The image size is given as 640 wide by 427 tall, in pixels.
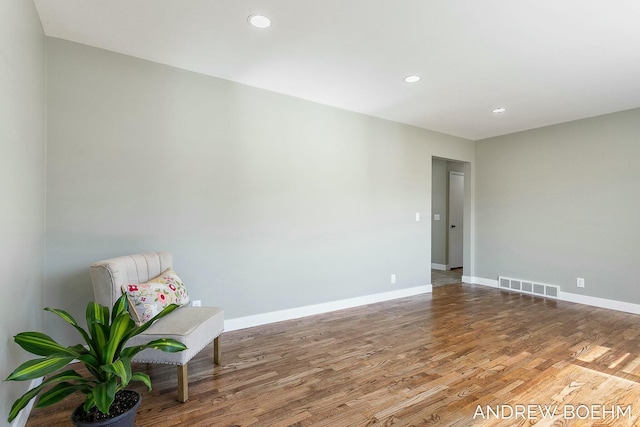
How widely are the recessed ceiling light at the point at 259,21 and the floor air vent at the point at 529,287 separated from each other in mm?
5006

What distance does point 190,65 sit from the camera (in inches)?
115

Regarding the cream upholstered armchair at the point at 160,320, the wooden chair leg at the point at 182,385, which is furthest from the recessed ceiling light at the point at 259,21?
the wooden chair leg at the point at 182,385

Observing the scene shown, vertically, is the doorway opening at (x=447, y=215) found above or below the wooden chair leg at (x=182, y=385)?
above

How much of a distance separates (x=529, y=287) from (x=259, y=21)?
16.8 ft

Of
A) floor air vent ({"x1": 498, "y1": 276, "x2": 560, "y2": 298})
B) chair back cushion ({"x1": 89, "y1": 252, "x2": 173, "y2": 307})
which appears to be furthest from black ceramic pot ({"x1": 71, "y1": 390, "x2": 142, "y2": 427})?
floor air vent ({"x1": 498, "y1": 276, "x2": 560, "y2": 298})

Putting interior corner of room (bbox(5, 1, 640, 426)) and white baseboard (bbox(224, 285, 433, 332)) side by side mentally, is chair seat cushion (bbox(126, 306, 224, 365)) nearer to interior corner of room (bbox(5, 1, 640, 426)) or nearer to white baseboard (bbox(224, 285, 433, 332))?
interior corner of room (bbox(5, 1, 640, 426))

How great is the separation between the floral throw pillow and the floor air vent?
16.0 ft

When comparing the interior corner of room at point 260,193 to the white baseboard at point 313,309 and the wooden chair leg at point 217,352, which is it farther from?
the wooden chair leg at point 217,352

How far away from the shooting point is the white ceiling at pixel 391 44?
2.10m

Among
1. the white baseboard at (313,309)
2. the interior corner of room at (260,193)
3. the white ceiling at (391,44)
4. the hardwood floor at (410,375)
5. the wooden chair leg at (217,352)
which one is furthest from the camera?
the white baseboard at (313,309)

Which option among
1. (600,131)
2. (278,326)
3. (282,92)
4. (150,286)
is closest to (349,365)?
(278,326)

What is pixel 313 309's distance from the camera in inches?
148

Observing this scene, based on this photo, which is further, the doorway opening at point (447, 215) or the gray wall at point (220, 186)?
the doorway opening at point (447, 215)

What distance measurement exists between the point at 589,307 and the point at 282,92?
4720mm
